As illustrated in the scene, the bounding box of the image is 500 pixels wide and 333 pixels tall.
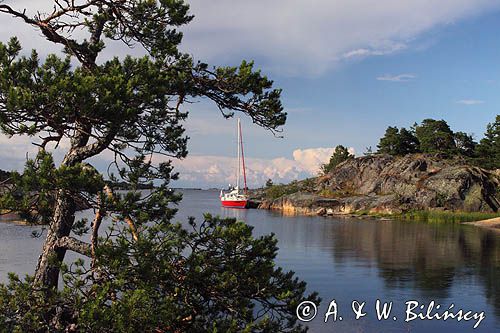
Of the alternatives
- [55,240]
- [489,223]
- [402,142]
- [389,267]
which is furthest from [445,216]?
[55,240]

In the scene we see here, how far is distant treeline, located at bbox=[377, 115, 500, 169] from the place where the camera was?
7700 centimetres

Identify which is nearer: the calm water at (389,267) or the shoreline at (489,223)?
the calm water at (389,267)

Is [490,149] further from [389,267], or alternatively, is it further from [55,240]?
[55,240]

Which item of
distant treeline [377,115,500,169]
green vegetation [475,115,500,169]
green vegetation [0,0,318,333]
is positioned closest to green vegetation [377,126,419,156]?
distant treeline [377,115,500,169]

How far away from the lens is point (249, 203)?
351 ft

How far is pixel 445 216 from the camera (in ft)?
221

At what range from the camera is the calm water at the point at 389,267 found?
19.0 meters

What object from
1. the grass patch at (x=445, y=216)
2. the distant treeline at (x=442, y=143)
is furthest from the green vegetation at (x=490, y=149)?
the grass patch at (x=445, y=216)

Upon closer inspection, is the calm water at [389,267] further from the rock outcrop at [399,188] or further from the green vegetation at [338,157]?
the green vegetation at [338,157]

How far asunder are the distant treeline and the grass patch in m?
12.4

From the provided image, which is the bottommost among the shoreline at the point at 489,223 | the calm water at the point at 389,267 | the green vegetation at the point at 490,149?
the calm water at the point at 389,267

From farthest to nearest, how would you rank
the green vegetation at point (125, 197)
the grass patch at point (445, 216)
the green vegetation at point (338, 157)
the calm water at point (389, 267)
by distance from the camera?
the green vegetation at point (338, 157), the grass patch at point (445, 216), the calm water at point (389, 267), the green vegetation at point (125, 197)

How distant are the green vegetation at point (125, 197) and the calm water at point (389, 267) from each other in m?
9.68

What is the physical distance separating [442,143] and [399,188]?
13569mm
